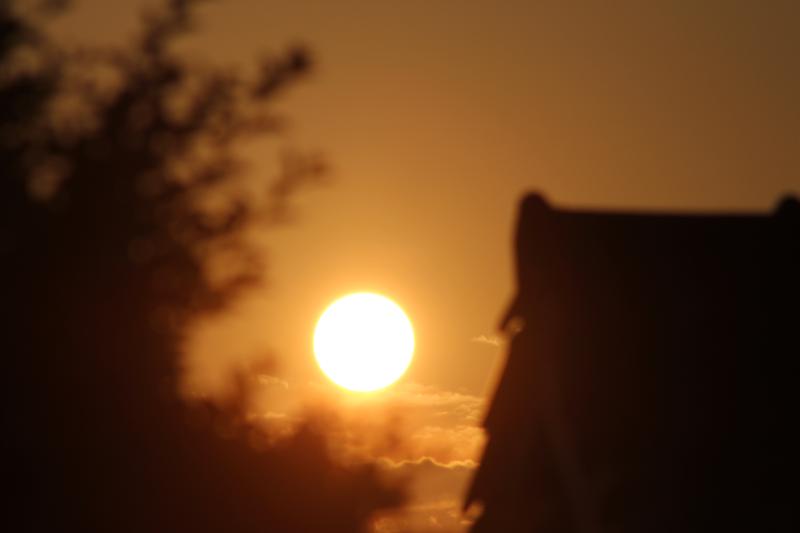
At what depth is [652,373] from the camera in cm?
1077

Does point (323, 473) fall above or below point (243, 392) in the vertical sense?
below

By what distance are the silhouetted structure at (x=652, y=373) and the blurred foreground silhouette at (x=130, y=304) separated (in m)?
1.99

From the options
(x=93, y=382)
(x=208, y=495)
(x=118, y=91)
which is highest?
(x=118, y=91)

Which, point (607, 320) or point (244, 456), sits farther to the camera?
point (244, 456)

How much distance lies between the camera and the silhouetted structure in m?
10.1

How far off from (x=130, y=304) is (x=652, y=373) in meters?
4.84

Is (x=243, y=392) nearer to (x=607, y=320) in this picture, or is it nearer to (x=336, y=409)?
(x=336, y=409)

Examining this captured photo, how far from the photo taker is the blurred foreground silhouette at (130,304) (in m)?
11.2

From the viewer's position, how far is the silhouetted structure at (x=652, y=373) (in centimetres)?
1012

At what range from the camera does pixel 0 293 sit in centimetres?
1116

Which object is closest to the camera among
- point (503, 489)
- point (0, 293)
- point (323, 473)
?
point (0, 293)

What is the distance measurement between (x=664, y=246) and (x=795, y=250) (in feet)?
4.36

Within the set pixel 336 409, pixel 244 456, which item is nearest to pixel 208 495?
pixel 244 456

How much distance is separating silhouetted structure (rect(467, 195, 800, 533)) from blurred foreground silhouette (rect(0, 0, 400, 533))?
1995mm
